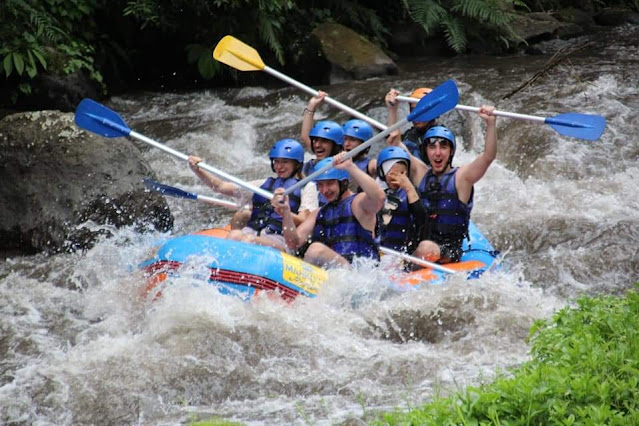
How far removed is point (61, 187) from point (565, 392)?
17.3 feet

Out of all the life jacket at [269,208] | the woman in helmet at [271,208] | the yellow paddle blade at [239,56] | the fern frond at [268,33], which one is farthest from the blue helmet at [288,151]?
the fern frond at [268,33]

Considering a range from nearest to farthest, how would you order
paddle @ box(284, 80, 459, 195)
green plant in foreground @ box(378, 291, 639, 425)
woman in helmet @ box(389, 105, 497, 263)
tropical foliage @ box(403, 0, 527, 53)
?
green plant in foreground @ box(378, 291, 639, 425), paddle @ box(284, 80, 459, 195), woman in helmet @ box(389, 105, 497, 263), tropical foliage @ box(403, 0, 527, 53)

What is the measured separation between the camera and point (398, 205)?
609 cm

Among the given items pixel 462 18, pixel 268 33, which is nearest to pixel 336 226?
pixel 268 33

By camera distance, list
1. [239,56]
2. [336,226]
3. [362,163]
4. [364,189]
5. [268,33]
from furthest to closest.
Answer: [268,33]
[239,56]
[362,163]
[336,226]
[364,189]

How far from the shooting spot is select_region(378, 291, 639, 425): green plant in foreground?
2.87 m

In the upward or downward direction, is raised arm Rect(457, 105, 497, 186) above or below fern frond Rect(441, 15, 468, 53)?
above

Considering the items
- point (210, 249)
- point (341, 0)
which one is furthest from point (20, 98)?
point (210, 249)

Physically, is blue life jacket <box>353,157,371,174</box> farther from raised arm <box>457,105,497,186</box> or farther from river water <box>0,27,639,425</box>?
river water <box>0,27,639,425</box>

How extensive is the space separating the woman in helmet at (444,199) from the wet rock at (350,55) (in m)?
5.67

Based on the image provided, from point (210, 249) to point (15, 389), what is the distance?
4.38 ft

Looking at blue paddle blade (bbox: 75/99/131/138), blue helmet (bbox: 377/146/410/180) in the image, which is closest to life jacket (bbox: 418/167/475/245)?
blue helmet (bbox: 377/146/410/180)

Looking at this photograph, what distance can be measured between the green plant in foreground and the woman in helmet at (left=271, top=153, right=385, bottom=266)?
235 cm

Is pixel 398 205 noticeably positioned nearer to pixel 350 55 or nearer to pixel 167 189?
pixel 167 189
